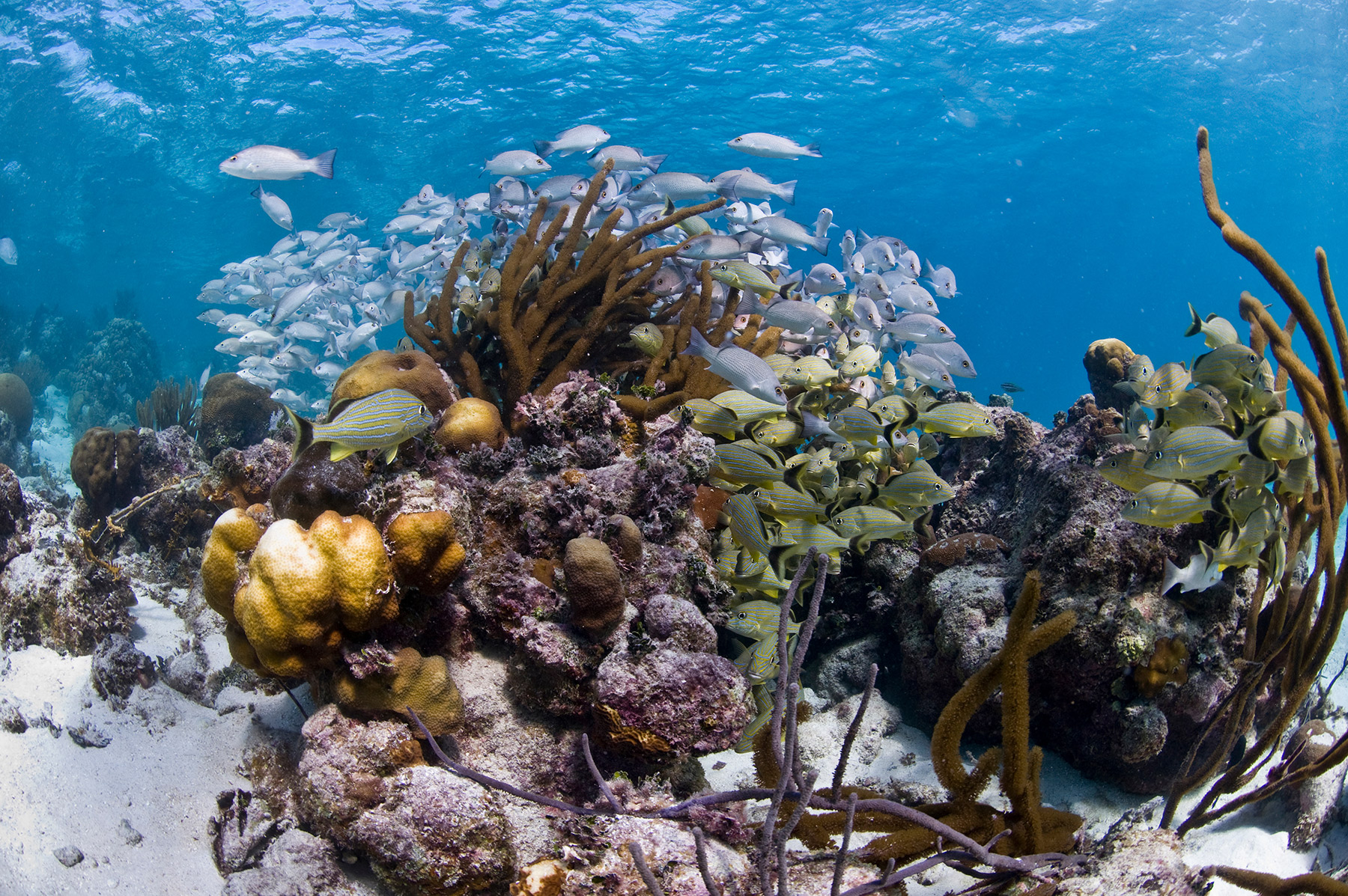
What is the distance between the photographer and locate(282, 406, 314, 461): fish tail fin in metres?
2.70

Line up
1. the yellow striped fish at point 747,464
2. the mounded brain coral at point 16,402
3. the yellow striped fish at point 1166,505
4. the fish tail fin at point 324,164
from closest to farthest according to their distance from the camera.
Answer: the yellow striped fish at point 1166,505, the yellow striped fish at point 747,464, the fish tail fin at point 324,164, the mounded brain coral at point 16,402

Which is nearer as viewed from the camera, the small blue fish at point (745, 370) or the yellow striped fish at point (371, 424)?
the yellow striped fish at point (371, 424)

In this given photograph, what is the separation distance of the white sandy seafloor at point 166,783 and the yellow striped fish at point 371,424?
1726 millimetres

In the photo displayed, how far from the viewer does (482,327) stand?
5031 millimetres

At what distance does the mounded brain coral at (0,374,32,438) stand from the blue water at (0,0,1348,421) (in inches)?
594

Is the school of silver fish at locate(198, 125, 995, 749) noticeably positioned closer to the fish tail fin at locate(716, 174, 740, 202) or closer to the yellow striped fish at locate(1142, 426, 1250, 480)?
the fish tail fin at locate(716, 174, 740, 202)

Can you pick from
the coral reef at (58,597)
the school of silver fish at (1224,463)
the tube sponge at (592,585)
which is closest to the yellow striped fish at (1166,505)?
the school of silver fish at (1224,463)

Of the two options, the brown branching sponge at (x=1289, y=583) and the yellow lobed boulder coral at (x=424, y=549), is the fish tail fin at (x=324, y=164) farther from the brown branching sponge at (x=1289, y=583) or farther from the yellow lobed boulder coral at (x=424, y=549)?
the brown branching sponge at (x=1289, y=583)

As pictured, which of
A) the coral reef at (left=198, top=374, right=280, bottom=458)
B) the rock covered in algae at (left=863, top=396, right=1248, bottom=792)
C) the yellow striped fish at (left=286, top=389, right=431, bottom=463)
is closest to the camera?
the yellow striped fish at (left=286, top=389, right=431, bottom=463)

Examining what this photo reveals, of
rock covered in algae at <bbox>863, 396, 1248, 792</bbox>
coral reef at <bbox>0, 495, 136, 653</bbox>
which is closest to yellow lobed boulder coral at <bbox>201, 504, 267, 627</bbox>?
coral reef at <bbox>0, 495, 136, 653</bbox>

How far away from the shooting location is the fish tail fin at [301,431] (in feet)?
8.87

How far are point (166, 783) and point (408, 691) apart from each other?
1500mm

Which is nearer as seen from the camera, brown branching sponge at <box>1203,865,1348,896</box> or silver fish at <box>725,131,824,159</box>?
brown branching sponge at <box>1203,865,1348,896</box>

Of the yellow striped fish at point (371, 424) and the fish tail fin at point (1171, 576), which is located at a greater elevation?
the yellow striped fish at point (371, 424)
